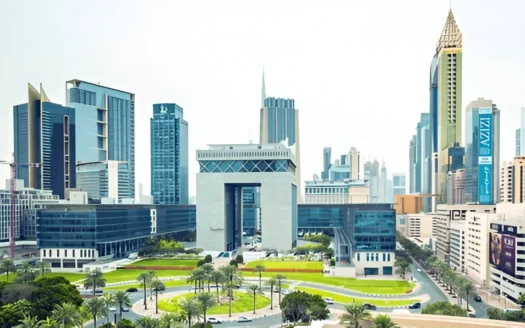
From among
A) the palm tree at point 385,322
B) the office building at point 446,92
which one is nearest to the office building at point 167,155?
the office building at point 446,92

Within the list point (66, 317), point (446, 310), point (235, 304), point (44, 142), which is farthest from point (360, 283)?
point (44, 142)

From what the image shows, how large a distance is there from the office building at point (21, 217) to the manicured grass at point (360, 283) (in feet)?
A: 226

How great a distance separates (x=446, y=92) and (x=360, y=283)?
12753 cm

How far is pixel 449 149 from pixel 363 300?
136934mm

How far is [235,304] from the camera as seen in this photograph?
49344 mm

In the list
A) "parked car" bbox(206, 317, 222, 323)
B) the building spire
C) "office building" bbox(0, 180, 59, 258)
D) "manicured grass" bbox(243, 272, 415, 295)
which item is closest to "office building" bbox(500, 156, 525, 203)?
"manicured grass" bbox(243, 272, 415, 295)

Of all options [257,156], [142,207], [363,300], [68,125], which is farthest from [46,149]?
[363,300]

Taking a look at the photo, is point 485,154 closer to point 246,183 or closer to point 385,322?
point 246,183

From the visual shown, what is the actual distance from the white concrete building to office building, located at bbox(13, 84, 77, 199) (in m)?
84.4

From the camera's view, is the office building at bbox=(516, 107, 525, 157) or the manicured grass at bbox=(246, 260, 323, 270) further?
the office building at bbox=(516, 107, 525, 157)

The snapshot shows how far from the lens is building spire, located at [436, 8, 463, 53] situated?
16530cm

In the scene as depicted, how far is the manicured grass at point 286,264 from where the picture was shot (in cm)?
7181

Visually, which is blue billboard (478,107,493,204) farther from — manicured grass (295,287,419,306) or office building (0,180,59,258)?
office building (0,180,59,258)

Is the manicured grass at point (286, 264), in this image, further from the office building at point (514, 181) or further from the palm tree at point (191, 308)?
the office building at point (514, 181)
